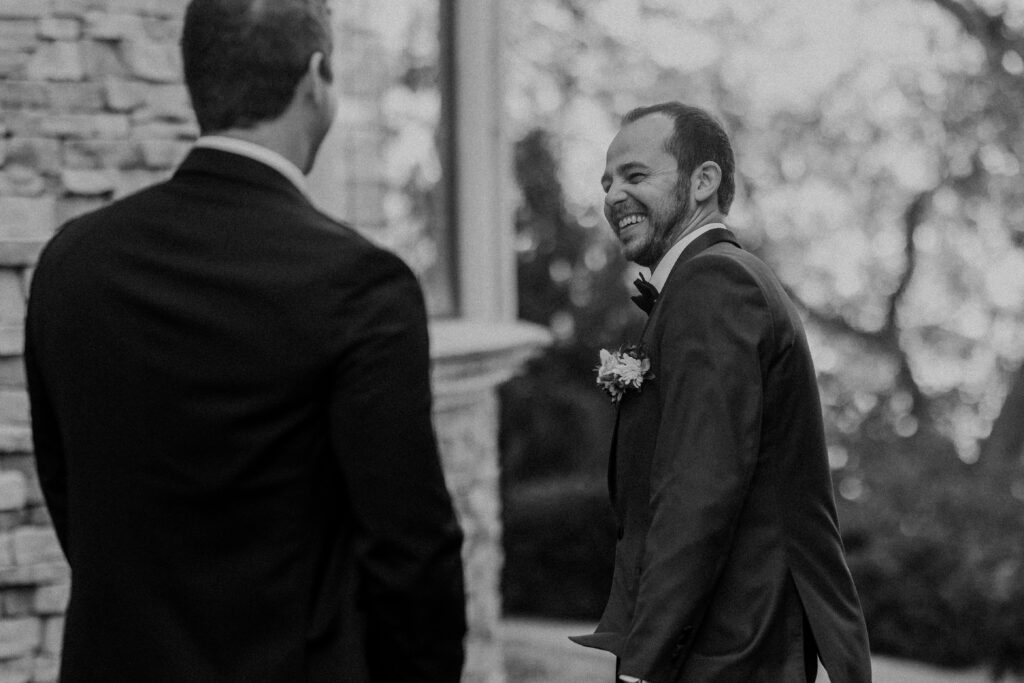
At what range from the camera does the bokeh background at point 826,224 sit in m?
11.2

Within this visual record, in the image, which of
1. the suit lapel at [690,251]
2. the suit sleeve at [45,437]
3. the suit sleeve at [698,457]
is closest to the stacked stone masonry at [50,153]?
the suit sleeve at [45,437]

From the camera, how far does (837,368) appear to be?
1481 centimetres

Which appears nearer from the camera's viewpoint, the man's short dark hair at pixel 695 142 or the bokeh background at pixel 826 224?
the man's short dark hair at pixel 695 142

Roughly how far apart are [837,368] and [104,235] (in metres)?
13.6

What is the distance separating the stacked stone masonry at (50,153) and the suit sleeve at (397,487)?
269cm

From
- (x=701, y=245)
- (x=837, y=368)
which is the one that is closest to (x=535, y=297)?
(x=837, y=368)

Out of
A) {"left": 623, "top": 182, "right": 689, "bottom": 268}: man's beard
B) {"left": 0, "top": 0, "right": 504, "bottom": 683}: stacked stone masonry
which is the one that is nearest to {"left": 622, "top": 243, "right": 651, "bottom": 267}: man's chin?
{"left": 623, "top": 182, "right": 689, "bottom": 268}: man's beard

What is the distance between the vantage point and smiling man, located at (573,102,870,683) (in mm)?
2305

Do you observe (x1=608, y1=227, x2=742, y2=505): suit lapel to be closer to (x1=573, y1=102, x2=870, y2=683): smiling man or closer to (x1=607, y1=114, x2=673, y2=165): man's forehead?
(x1=573, y1=102, x2=870, y2=683): smiling man

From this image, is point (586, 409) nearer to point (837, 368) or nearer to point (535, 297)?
point (535, 297)

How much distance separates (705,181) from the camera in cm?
255

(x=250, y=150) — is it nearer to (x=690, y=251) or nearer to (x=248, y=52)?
(x=248, y=52)

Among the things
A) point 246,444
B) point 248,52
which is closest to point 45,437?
point 246,444

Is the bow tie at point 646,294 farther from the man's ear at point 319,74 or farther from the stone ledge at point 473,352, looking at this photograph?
the stone ledge at point 473,352
